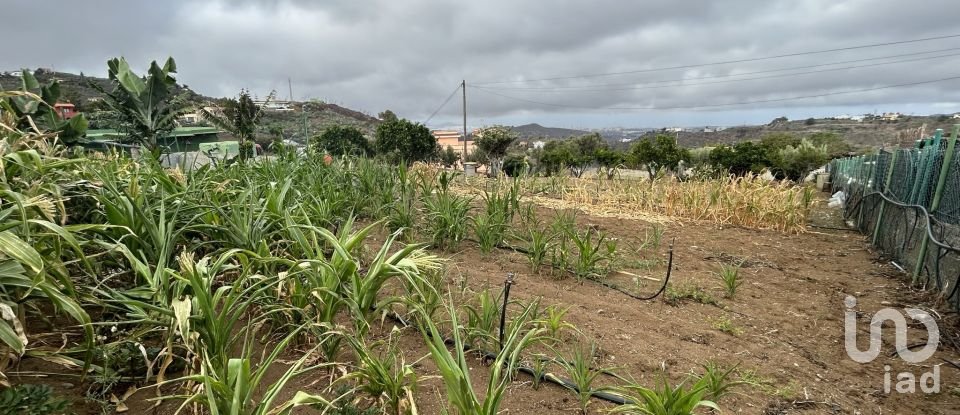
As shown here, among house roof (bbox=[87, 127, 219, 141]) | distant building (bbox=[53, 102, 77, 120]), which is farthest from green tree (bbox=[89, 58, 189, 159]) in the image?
distant building (bbox=[53, 102, 77, 120])

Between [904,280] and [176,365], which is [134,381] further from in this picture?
[904,280]

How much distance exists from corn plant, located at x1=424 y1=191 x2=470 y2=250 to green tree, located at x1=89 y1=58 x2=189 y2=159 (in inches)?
207

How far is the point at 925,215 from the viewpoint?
355 cm

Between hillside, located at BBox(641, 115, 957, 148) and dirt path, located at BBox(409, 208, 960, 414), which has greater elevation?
hillside, located at BBox(641, 115, 957, 148)

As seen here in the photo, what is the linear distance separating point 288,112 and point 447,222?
38807 millimetres

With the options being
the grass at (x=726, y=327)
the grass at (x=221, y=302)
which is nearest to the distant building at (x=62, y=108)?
the grass at (x=221, y=302)

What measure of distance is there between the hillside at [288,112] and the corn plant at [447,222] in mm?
3056

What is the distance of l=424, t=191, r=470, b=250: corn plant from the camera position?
364cm

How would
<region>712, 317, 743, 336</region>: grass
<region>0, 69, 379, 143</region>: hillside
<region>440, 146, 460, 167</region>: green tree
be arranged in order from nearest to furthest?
<region>712, 317, 743, 336</region>: grass < <region>440, 146, 460, 167</region>: green tree < <region>0, 69, 379, 143</region>: hillside

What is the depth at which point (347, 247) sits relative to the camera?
185cm

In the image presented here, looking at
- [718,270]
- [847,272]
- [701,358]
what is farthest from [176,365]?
[847,272]

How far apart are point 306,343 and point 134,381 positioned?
569 mm

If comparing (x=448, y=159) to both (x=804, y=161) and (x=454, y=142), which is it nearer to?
(x=804, y=161)

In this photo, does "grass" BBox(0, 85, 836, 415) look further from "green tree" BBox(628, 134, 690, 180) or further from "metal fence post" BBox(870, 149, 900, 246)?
"green tree" BBox(628, 134, 690, 180)
